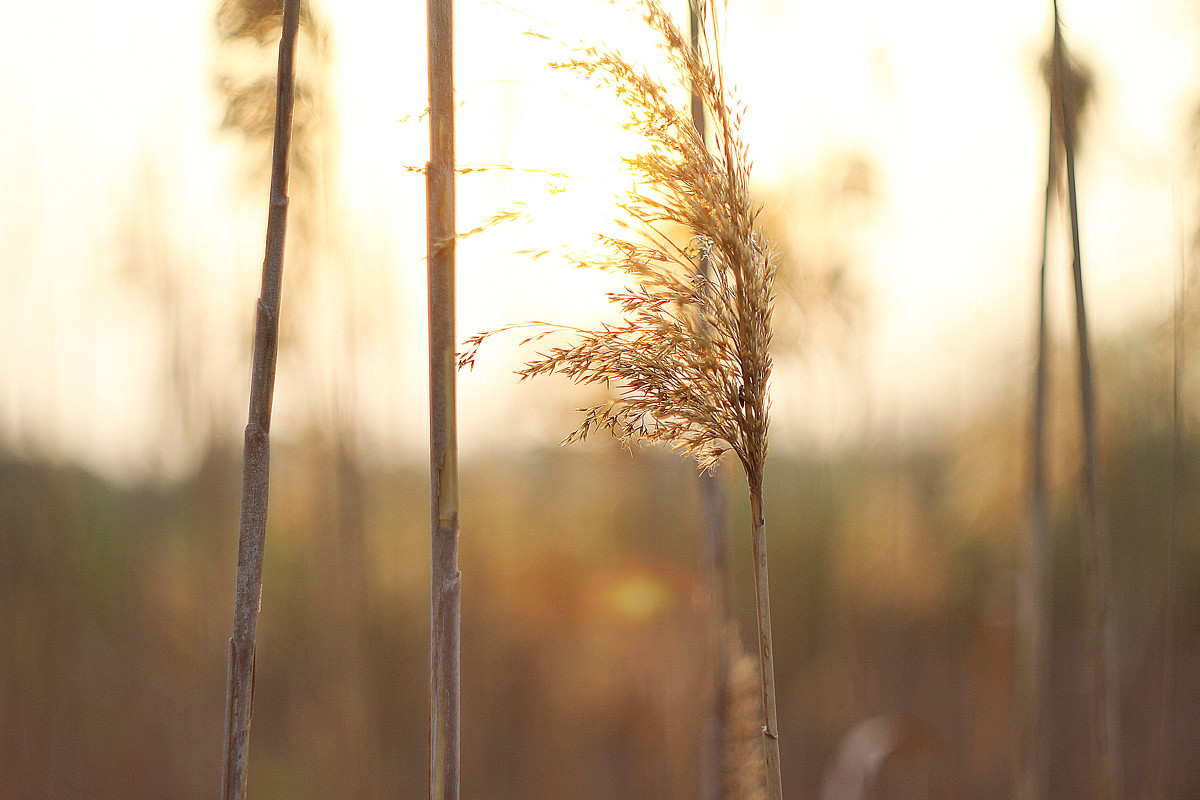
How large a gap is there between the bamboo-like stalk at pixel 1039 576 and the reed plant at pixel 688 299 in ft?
3.70

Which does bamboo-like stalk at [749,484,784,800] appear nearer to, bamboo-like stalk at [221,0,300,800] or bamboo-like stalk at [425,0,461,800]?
bamboo-like stalk at [425,0,461,800]

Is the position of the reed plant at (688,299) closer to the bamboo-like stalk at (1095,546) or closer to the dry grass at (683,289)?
the dry grass at (683,289)

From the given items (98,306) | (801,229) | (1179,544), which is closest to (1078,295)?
(801,229)

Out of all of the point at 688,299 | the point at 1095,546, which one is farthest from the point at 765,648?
the point at 1095,546

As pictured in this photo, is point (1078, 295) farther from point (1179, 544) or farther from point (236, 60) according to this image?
point (236, 60)

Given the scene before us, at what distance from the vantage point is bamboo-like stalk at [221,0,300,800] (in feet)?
A: 2.03

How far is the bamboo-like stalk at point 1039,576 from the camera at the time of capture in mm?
1397

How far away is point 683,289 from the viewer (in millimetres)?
679

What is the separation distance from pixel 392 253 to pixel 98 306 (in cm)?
78

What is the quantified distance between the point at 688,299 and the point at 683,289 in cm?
1

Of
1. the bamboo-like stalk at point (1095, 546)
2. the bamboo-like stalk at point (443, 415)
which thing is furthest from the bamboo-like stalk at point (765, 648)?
the bamboo-like stalk at point (1095, 546)

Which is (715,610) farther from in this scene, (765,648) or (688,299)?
(688,299)

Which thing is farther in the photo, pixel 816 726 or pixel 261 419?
pixel 816 726

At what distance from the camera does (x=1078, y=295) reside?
129 cm
